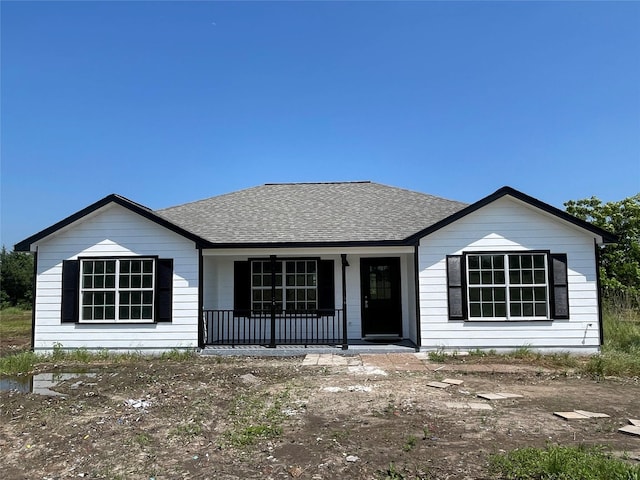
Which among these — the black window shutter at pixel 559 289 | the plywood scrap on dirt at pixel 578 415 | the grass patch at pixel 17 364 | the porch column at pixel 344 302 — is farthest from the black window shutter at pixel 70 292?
the black window shutter at pixel 559 289

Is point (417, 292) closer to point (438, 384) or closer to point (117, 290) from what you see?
point (438, 384)

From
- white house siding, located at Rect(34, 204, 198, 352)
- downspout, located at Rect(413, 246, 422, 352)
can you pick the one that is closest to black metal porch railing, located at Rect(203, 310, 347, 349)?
white house siding, located at Rect(34, 204, 198, 352)

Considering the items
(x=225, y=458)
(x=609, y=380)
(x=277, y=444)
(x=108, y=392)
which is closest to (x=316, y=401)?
(x=277, y=444)

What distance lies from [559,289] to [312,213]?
6.82 m

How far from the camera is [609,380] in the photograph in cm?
809

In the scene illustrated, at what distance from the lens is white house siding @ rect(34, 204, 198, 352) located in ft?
35.4

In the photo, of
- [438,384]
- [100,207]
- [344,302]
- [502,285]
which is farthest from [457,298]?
[100,207]

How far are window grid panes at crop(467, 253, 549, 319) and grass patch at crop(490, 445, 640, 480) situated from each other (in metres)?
6.18

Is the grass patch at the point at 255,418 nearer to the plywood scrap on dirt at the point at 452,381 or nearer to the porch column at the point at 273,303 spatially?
the plywood scrap on dirt at the point at 452,381

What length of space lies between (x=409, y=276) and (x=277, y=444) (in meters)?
7.55

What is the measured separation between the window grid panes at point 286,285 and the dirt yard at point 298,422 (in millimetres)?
3218

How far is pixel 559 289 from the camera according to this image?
10273 mm

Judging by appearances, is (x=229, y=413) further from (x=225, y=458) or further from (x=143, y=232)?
(x=143, y=232)

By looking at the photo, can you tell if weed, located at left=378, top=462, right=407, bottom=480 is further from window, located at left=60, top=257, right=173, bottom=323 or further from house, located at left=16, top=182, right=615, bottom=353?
window, located at left=60, top=257, right=173, bottom=323
